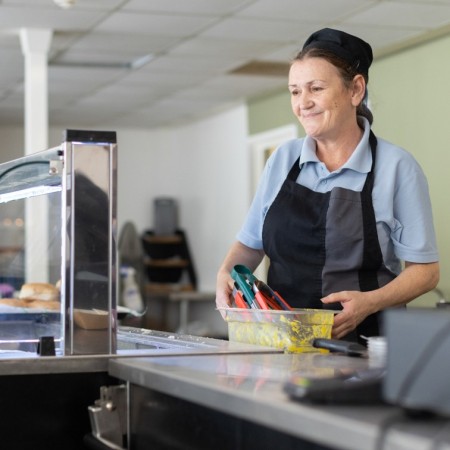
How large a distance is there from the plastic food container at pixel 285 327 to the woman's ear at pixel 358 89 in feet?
1.95

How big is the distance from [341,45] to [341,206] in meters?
0.38

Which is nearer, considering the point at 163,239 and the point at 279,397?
the point at 279,397

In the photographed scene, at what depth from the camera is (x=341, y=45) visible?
2291mm

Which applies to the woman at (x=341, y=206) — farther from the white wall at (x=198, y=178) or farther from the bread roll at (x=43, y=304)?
the white wall at (x=198, y=178)

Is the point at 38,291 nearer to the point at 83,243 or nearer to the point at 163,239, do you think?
the point at 83,243

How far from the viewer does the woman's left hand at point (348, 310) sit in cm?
206

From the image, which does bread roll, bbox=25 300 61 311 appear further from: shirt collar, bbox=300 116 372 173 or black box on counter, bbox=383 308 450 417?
black box on counter, bbox=383 308 450 417

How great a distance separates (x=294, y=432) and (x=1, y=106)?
8.15 meters

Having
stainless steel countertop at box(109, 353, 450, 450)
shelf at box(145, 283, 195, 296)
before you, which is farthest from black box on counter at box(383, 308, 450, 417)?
shelf at box(145, 283, 195, 296)

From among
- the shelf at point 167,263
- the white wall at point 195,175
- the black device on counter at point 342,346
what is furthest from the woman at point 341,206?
the shelf at point 167,263

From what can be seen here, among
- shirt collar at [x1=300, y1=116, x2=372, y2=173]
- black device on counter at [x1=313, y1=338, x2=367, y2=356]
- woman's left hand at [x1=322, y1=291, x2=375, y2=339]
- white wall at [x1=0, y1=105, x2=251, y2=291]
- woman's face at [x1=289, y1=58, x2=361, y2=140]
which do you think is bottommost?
black device on counter at [x1=313, y1=338, x2=367, y2=356]

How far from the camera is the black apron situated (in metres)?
2.21

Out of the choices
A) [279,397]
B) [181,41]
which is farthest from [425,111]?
[279,397]

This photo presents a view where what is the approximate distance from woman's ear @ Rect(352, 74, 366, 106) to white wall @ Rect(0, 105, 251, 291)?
21.6 ft
